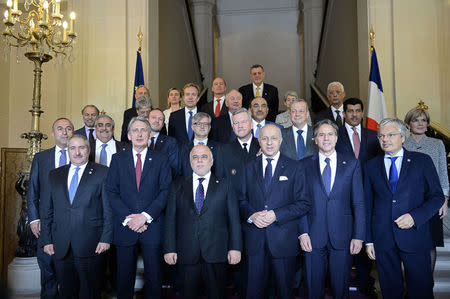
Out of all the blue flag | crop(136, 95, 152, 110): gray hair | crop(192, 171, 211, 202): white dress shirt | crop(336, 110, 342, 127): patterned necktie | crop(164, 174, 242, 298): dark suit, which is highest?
the blue flag

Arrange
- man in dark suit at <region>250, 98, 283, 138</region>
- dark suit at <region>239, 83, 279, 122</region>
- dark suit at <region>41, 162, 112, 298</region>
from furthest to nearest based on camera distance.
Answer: dark suit at <region>239, 83, 279, 122</region>, man in dark suit at <region>250, 98, 283, 138</region>, dark suit at <region>41, 162, 112, 298</region>

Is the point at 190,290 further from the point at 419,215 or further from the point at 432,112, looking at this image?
the point at 432,112

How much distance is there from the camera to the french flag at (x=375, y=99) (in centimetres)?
532

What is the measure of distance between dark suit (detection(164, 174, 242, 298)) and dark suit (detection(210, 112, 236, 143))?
4.62 feet

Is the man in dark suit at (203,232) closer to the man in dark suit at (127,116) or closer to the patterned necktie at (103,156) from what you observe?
the patterned necktie at (103,156)

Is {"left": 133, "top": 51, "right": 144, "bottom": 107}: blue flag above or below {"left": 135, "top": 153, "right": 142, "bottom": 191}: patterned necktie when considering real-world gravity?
above

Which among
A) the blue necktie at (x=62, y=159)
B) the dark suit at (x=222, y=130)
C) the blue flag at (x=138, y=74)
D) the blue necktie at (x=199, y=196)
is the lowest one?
the blue necktie at (x=199, y=196)

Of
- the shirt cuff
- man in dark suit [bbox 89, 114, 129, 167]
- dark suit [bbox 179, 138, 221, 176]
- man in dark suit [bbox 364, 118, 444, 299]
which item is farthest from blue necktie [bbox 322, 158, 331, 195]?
man in dark suit [bbox 89, 114, 129, 167]

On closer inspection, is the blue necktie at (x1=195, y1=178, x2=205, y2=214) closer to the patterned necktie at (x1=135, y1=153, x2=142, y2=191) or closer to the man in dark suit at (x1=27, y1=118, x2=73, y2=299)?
the patterned necktie at (x1=135, y1=153, x2=142, y2=191)

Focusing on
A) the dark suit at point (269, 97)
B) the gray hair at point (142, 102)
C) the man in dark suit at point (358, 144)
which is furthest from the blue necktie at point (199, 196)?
the dark suit at point (269, 97)

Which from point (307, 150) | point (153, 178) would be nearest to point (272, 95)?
point (307, 150)

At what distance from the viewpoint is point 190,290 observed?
9.88 feet

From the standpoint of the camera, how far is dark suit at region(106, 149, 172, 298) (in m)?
3.20

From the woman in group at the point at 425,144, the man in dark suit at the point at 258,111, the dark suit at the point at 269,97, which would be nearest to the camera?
the woman in group at the point at 425,144
